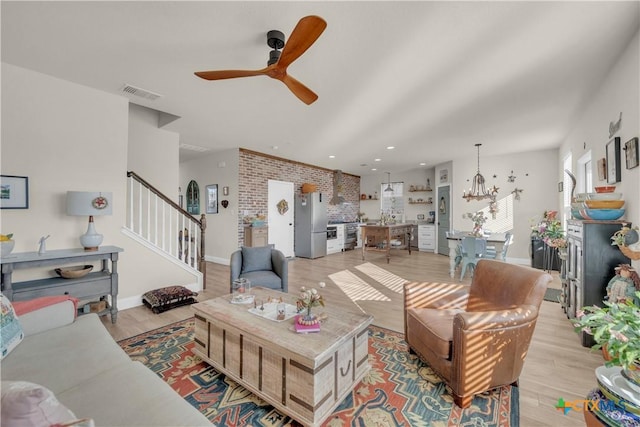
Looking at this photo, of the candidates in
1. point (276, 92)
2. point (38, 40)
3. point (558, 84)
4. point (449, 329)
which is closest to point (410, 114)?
point (558, 84)

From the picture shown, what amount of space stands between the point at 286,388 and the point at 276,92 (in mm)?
2872

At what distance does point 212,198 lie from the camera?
6352 millimetres

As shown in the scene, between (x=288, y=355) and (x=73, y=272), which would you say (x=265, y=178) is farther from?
(x=288, y=355)

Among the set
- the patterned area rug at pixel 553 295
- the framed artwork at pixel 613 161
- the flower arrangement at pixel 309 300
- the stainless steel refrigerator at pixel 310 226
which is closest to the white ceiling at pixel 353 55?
the framed artwork at pixel 613 161

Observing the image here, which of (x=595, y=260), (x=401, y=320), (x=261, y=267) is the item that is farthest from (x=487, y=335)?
(x=261, y=267)

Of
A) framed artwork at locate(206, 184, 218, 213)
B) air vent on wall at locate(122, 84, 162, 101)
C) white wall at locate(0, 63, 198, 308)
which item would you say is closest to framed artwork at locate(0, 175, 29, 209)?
white wall at locate(0, 63, 198, 308)

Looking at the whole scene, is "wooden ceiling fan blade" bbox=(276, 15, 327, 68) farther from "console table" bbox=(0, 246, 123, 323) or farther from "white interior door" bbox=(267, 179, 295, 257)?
"white interior door" bbox=(267, 179, 295, 257)

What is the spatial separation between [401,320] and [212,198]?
5064 millimetres

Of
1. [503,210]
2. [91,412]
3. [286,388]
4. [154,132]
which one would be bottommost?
[286,388]

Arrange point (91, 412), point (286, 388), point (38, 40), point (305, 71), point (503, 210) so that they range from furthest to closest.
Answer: point (503, 210) → point (305, 71) → point (38, 40) → point (286, 388) → point (91, 412)

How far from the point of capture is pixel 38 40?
223cm

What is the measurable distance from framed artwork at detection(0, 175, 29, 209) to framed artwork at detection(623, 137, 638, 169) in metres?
5.47

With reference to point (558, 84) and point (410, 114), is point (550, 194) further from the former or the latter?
point (410, 114)

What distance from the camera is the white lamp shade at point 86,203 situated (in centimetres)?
280
